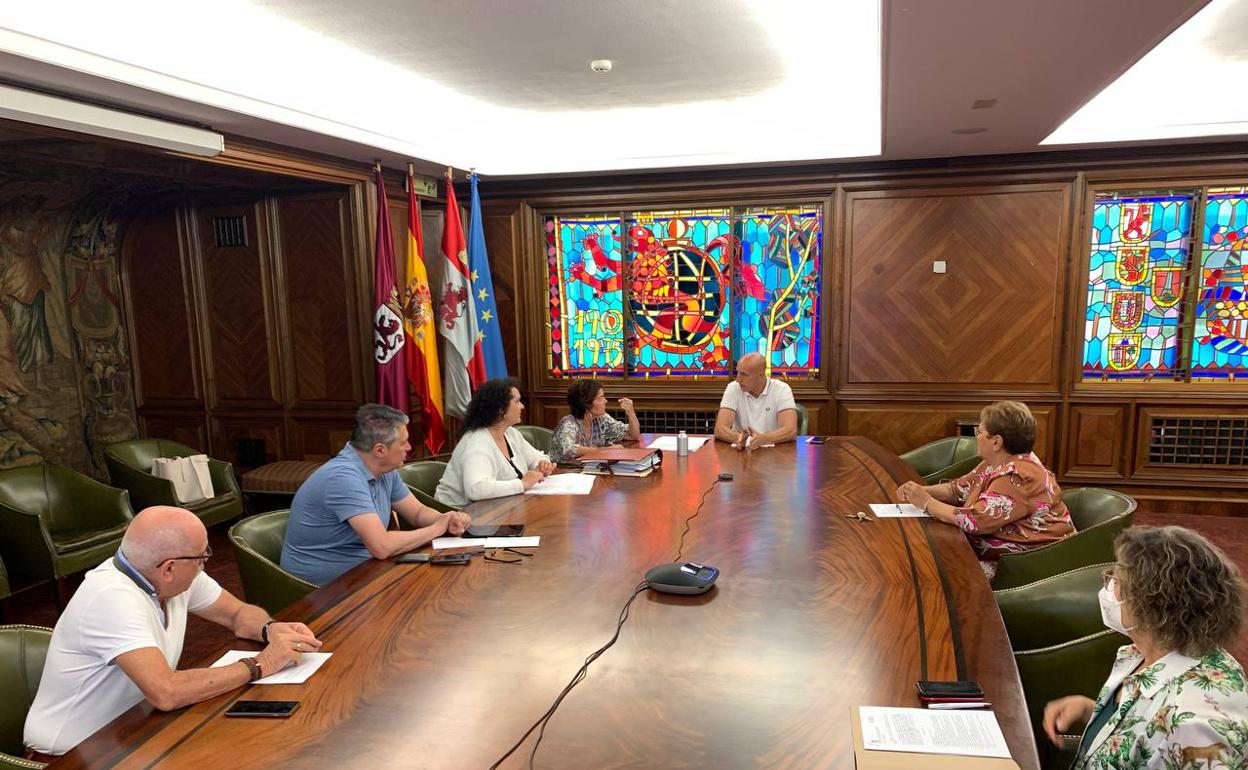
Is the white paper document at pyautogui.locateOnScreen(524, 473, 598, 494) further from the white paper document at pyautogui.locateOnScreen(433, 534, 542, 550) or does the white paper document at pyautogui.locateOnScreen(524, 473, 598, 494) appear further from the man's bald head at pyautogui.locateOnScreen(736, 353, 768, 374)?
the man's bald head at pyautogui.locateOnScreen(736, 353, 768, 374)

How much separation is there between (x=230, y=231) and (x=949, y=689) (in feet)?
19.2

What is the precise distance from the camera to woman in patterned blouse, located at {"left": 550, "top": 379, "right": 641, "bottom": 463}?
13.5ft

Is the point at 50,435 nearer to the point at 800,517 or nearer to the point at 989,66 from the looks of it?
the point at 800,517

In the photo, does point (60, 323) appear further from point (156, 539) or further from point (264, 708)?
point (264, 708)

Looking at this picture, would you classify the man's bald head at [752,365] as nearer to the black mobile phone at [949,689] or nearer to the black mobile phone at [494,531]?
the black mobile phone at [494,531]

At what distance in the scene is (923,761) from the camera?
1.41 m

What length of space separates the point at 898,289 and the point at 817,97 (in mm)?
1604

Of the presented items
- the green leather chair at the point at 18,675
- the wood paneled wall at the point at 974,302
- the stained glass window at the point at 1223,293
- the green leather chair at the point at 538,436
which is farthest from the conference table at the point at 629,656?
the stained glass window at the point at 1223,293

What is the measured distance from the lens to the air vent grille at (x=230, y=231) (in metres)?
5.68

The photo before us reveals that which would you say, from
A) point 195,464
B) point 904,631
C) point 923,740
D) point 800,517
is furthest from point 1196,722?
point 195,464

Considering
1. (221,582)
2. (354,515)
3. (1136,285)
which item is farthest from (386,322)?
(1136,285)

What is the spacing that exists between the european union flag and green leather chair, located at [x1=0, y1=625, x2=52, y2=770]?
4175mm

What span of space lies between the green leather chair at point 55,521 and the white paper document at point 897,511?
3.60 meters

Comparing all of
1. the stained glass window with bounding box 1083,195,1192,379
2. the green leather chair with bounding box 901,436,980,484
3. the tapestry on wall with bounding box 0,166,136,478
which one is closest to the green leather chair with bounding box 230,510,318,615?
the green leather chair with bounding box 901,436,980,484
